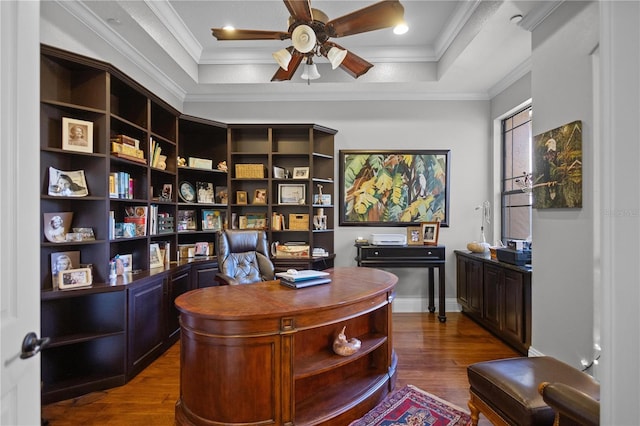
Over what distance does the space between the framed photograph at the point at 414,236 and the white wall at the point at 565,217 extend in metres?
1.48

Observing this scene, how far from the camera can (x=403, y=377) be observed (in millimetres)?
2508

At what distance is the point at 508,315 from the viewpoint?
3006 millimetres

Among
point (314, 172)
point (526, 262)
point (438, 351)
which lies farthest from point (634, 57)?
point (314, 172)

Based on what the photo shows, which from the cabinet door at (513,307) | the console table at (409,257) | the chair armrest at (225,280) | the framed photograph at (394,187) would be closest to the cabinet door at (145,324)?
the chair armrest at (225,280)

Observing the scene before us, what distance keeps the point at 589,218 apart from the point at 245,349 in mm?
2387

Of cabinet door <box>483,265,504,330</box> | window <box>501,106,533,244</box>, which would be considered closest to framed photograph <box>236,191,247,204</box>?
cabinet door <box>483,265,504,330</box>

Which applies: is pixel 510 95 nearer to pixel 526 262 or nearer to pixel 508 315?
pixel 526 262

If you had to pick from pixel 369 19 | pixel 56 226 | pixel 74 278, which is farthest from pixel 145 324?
pixel 369 19

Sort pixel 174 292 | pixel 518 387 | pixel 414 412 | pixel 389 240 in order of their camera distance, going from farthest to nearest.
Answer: pixel 389 240, pixel 174 292, pixel 414 412, pixel 518 387

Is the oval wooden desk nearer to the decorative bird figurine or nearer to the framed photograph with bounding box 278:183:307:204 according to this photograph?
the decorative bird figurine

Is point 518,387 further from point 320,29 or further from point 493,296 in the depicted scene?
point 320,29

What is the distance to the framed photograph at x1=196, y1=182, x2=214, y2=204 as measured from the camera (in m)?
3.89

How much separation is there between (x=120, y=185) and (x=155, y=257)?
2.86 ft
